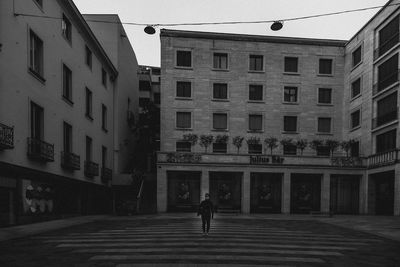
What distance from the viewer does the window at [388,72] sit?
27266 millimetres

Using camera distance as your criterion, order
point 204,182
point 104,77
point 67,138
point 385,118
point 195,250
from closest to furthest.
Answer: point 195,250 < point 67,138 < point 385,118 < point 204,182 < point 104,77

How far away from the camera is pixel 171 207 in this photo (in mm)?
29375

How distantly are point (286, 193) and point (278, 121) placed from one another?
25.0ft

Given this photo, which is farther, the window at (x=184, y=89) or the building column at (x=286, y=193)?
the window at (x=184, y=89)

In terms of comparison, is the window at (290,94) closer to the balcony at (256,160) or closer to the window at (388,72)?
the balcony at (256,160)

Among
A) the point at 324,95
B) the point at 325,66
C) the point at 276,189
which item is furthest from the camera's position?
the point at 325,66

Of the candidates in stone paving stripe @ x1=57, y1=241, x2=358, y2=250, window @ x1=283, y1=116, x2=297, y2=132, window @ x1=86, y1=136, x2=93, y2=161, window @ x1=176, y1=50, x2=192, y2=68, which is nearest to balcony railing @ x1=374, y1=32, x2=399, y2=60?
window @ x1=283, y1=116, x2=297, y2=132

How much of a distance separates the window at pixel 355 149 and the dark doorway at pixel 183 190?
15.6m

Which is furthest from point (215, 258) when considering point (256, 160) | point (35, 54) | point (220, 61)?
point (220, 61)

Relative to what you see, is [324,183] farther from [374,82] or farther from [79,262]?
[79,262]

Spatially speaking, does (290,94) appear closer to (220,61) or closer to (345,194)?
(220,61)

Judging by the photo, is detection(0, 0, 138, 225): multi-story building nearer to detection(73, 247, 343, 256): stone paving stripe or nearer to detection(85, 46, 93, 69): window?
detection(85, 46, 93, 69): window

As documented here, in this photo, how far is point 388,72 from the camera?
28266 mm

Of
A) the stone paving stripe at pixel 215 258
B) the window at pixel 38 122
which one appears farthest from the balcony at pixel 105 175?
the stone paving stripe at pixel 215 258
